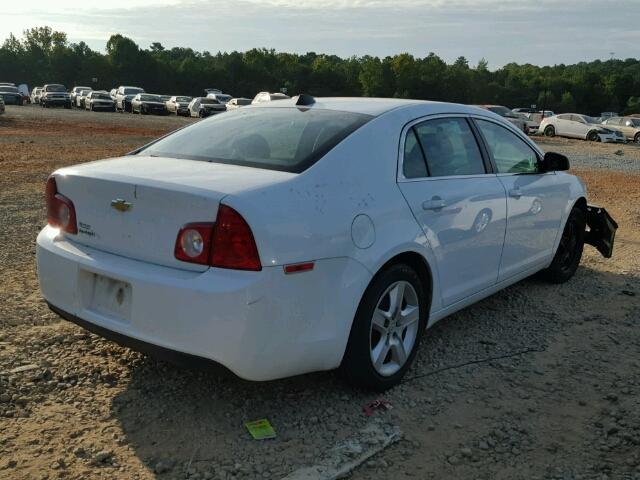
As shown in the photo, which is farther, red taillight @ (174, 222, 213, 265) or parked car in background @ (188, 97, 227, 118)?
parked car in background @ (188, 97, 227, 118)

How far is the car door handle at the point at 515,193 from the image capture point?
4557 millimetres

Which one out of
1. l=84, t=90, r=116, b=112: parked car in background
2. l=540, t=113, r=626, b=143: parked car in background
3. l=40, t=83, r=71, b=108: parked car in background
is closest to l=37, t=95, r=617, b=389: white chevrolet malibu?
l=540, t=113, r=626, b=143: parked car in background

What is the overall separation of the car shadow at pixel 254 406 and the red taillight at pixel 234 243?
501 mm

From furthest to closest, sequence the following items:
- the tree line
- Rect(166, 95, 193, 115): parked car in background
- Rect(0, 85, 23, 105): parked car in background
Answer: the tree line < Rect(0, 85, 23, 105): parked car in background < Rect(166, 95, 193, 115): parked car in background

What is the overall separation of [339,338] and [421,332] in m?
0.82

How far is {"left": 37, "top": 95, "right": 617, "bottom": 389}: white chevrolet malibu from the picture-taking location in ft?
9.27

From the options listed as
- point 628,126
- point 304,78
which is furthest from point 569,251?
point 304,78

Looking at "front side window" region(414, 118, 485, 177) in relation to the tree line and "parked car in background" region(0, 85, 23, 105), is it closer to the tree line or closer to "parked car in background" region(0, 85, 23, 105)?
"parked car in background" region(0, 85, 23, 105)

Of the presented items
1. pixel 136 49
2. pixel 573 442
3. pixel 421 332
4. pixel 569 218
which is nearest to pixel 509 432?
pixel 573 442

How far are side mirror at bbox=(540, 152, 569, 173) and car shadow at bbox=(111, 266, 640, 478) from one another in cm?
127

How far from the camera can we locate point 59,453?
2.86m

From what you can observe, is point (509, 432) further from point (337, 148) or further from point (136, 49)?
point (136, 49)

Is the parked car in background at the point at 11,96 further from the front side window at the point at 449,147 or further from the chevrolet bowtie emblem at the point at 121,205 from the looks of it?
the chevrolet bowtie emblem at the point at 121,205

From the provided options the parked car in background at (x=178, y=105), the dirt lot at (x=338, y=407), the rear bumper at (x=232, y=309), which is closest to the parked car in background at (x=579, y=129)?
the parked car in background at (x=178, y=105)
